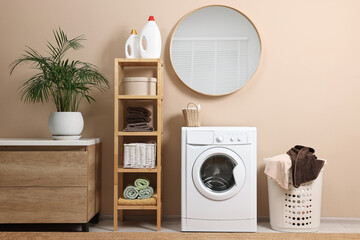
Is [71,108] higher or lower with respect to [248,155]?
higher

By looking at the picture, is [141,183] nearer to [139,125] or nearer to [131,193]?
[131,193]

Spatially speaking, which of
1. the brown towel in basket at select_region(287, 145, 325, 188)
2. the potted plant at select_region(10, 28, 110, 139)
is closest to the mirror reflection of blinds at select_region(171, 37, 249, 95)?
the potted plant at select_region(10, 28, 110, 139)

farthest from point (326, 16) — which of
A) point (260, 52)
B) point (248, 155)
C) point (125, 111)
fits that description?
point (125, 111)

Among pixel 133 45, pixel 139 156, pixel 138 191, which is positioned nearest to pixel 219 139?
pixel 139 156

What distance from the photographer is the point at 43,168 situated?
9.40ft

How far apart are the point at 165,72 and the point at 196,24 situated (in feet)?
1.56

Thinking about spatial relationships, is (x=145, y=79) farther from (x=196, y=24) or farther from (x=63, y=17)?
(x=63, y=17)

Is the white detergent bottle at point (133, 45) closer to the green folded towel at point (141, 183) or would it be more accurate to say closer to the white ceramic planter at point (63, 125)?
the white ceramic planter at point (63, 125)

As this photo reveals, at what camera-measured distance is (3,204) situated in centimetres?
A: 285

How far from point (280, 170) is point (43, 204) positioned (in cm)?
172

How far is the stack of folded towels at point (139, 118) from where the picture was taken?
3045 millimetres

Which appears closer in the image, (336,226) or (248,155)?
(248,155)

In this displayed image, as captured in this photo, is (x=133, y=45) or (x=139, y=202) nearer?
(x=139, y=202)

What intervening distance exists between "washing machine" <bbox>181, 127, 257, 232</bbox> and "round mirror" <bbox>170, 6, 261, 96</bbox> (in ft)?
1.76
